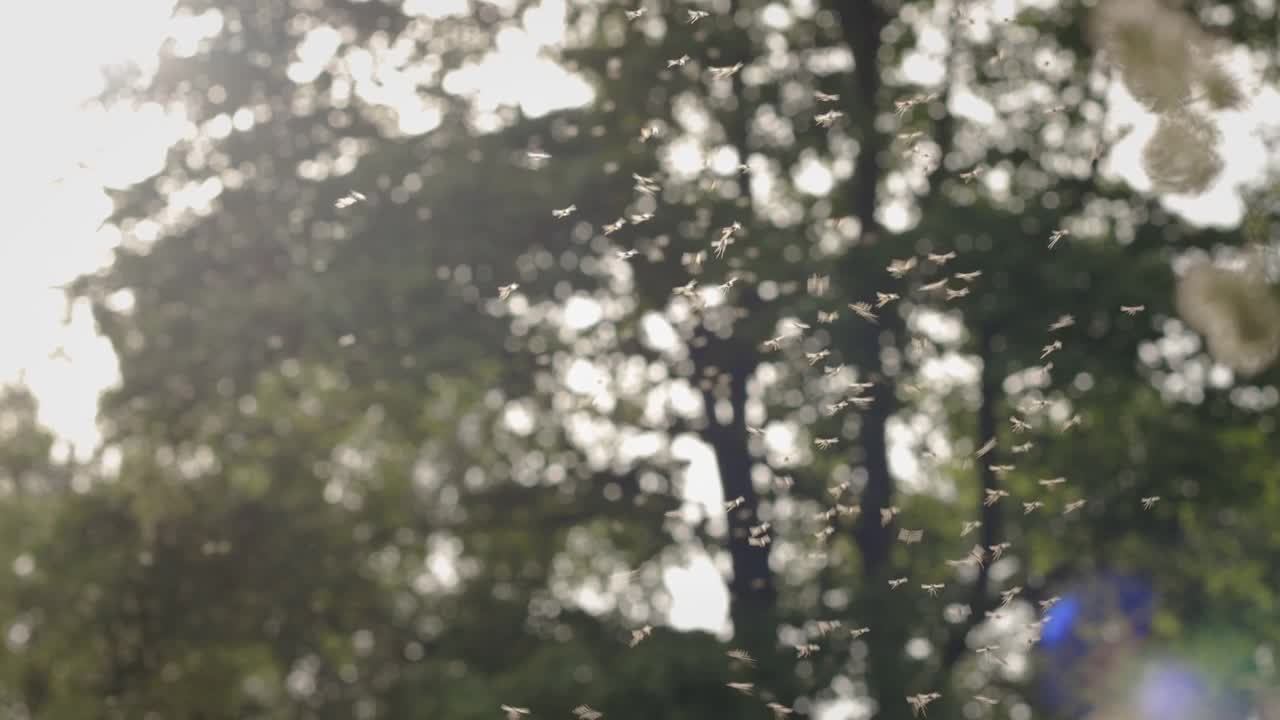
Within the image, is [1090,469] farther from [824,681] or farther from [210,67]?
[210,67]

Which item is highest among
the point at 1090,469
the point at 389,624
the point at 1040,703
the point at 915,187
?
the point at 915,187

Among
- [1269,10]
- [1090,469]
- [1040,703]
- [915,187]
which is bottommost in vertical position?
[1040,703]

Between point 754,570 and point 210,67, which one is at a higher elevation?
point 210,67

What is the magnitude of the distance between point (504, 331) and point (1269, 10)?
7.68 metres

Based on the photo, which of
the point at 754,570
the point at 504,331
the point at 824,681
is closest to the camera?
the point at 824,681

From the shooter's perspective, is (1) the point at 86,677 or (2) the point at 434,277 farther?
(1) the point at 86,677

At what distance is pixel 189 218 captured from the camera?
36.2ft

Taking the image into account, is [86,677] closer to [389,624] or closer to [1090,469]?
[389,624]

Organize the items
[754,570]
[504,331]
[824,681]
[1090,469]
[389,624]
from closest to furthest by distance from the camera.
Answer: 1. [824,681]
2. [504,331]
3. [754,570]
4. [1090,469]
5. [389,624]

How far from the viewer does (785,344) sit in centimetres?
1099

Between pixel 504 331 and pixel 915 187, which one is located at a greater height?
pixel 915 187

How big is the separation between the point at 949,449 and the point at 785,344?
5.35m

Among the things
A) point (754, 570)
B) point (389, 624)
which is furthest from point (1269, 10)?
point (389, 624)

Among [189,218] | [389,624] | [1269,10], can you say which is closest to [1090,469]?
[1269,10]
